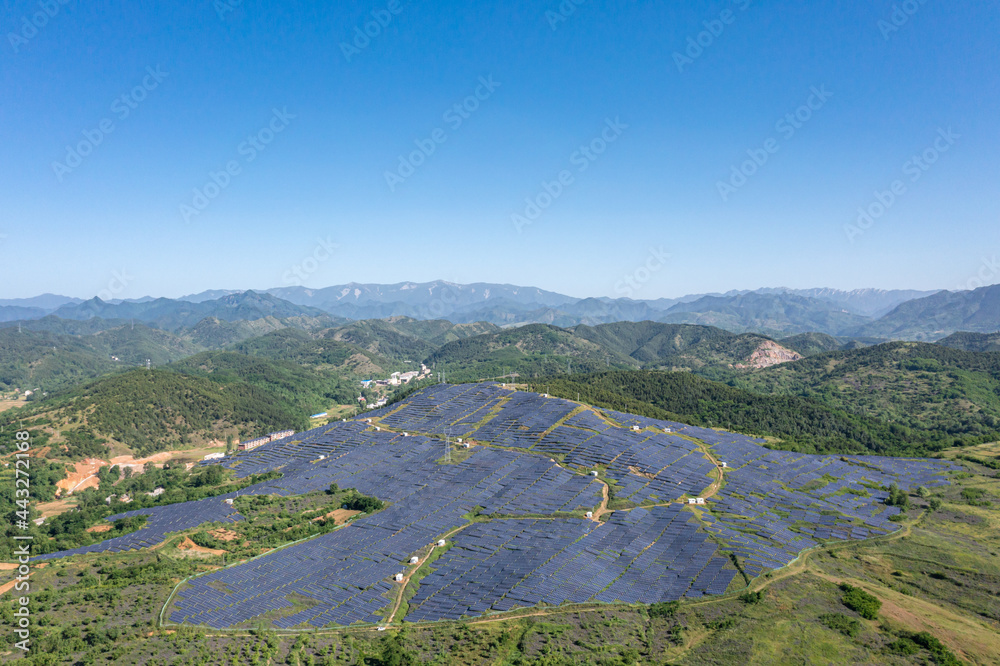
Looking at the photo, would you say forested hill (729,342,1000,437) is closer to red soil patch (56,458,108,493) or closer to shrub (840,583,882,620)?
shrub (840,583,882,620)

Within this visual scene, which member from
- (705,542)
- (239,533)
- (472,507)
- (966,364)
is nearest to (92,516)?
(239,533)

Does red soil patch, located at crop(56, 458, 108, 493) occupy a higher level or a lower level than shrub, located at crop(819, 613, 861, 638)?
lower

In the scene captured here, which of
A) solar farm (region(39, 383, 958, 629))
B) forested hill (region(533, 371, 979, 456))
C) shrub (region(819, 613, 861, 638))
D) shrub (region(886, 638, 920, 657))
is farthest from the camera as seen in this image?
forested hill (region(533, 371, 979, 456))

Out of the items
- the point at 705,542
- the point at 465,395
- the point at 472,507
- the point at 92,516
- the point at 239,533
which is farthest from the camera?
the point at 465,395

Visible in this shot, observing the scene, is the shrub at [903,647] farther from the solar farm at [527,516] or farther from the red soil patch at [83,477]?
the red soil patch at [83,477]

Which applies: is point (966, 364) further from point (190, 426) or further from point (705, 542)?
point (190, 426)

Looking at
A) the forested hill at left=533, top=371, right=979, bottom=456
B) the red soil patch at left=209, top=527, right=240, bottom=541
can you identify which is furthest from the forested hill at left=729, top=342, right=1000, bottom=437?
the red soil patch at left=209, top=527, right=240, bottom=541
